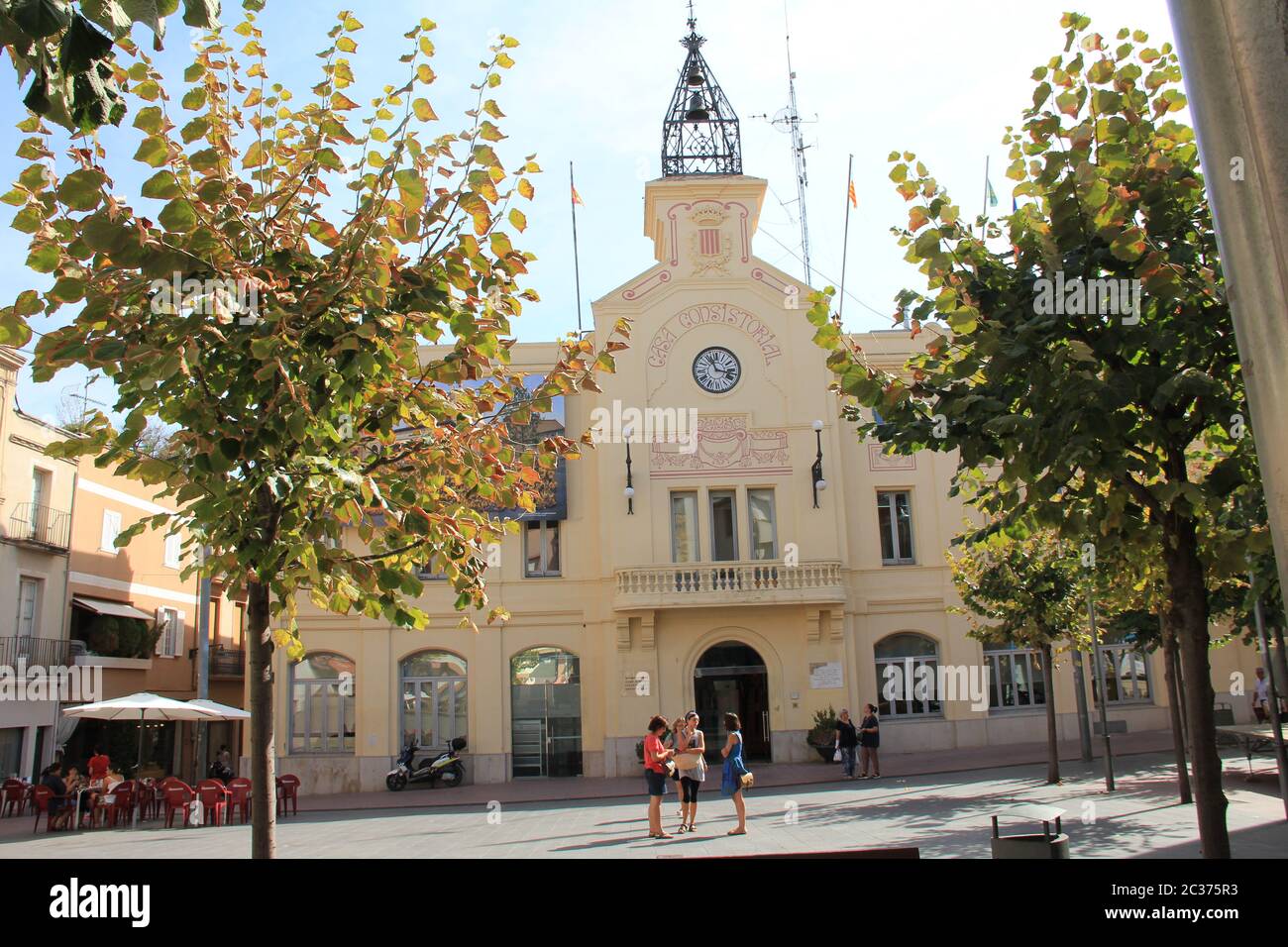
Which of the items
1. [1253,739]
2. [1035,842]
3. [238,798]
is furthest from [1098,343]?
[238,798]

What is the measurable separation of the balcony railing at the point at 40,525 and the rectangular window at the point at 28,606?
112 centimetres

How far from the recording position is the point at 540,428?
2842cm

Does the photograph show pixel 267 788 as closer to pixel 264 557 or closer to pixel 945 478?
pixel 264 557

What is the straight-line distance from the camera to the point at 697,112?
105 feet

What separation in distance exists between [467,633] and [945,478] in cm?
1431

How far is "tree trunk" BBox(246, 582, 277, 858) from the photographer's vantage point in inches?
231

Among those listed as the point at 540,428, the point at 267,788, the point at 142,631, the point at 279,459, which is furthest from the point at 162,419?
the point at 142,631

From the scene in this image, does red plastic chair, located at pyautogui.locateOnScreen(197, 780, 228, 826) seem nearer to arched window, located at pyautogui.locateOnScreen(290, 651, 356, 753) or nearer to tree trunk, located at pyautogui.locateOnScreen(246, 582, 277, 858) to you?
arched window, located at pyautogui.locateOnScreen(290, 651, 356, 753)

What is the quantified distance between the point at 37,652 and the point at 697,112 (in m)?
24.2

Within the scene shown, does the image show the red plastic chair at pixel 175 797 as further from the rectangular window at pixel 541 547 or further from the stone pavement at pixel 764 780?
the rectangular window at pixel 541 547

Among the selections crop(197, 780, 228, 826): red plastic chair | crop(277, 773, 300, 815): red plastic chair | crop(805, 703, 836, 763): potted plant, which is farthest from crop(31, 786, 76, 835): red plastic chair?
crop(805, 703, 836, 763): potted plant
